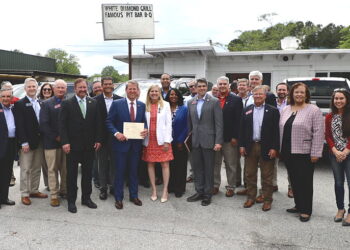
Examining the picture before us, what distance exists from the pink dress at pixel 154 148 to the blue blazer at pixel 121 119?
158 mm

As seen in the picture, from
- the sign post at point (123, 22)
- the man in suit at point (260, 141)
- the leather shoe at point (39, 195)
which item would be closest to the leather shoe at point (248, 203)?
the man in suit at point (260, 141)

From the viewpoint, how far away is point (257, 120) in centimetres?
465

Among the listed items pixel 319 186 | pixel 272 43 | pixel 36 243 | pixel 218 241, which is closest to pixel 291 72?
pixel 319 186

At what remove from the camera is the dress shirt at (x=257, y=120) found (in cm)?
464

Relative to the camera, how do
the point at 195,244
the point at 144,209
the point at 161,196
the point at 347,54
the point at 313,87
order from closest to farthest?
the point at 195,244
the point at 144,209
the point at 161,196
the point at 313,87
the point at 347,54

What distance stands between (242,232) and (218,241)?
1.42 ft

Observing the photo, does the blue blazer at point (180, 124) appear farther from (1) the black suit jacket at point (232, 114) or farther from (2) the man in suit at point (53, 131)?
(2) the man in suit at point (53, 131)

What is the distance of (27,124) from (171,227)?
→ 9.25ft

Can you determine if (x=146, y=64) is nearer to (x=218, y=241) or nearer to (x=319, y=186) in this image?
(x=319, y=186)

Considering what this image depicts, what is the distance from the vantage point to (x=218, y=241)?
371 centimetres

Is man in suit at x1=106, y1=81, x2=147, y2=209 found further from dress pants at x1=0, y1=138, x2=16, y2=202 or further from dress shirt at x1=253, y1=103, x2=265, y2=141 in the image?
dress shirt at x1=253, y1=103, x2=265, y2=141

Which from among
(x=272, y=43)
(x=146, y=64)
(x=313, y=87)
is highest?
(x=272, y=43)

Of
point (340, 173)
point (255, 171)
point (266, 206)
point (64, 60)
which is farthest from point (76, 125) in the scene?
point (64, 60)

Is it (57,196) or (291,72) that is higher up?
(291,72)
